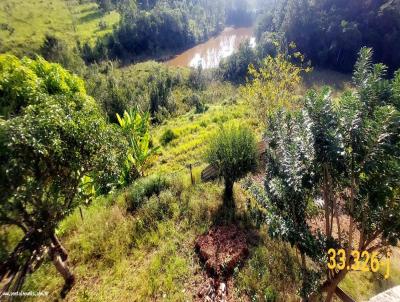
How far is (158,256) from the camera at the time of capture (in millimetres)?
5980

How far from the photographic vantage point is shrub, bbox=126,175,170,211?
7.67 m

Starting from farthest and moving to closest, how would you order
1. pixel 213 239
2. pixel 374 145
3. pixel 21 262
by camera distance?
pixel 213 239, pixel 21 262, pixel 374 145

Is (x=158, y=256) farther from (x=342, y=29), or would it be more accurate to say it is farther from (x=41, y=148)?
(x=342, y=29)

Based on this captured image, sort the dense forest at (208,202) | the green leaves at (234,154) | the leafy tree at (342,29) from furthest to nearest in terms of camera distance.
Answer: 1. the leafy tree at (342,29)
2. the green leaves at (234,154)
3. the dense forest at (208,202)

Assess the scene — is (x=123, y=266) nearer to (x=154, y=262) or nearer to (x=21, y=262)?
(x=154, y=262)

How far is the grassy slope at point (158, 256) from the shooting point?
17.5 ft

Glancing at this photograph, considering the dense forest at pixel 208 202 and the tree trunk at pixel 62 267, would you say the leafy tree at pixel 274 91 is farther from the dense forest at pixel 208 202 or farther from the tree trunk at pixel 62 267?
the tree trunk at pixel 62 267

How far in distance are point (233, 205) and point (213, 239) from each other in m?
1.43

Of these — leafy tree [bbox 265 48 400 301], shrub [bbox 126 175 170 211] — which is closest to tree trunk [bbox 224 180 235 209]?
shrub [bbox 126 175 170 211]

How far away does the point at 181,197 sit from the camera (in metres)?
7.75

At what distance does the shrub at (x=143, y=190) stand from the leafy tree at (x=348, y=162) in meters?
4.74

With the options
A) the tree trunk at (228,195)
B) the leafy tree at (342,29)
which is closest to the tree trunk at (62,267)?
the tree trunk at (228,195)

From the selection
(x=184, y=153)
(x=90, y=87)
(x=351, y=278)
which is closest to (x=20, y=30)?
(x=90, y=87)

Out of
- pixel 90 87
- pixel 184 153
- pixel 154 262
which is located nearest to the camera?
pixel 154 262
